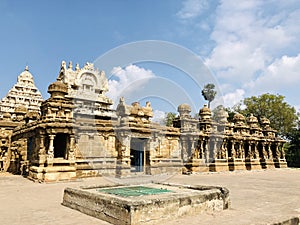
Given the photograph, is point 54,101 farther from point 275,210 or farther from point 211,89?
point 211,89

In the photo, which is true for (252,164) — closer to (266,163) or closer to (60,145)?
(266,163)

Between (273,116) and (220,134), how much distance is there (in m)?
22.2

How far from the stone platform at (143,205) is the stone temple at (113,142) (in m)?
8.02

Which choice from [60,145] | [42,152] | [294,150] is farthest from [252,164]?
[42,152]

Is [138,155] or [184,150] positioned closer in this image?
[138,155]

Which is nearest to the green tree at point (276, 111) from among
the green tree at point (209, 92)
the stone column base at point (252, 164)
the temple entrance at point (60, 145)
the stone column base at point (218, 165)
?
the green tree at point (209, 92)

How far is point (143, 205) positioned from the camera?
4.99 m

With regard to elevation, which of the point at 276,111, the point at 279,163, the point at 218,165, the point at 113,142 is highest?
the point at 276,111

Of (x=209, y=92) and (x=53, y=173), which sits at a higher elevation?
(x=209, y=92)

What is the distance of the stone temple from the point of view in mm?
14672

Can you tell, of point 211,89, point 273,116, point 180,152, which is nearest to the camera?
point 180,152

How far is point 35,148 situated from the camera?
50.9 feet

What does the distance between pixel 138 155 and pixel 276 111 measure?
30.0 m

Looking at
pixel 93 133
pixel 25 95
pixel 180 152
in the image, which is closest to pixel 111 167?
pixel 93 133
